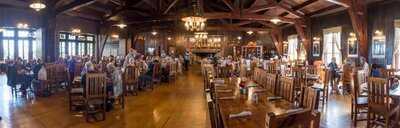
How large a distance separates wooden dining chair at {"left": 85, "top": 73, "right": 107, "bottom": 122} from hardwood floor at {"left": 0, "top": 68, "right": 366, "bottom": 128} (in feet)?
0.75

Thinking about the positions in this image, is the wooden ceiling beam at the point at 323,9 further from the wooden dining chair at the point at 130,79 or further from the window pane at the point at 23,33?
the window pane at the point at 23,33

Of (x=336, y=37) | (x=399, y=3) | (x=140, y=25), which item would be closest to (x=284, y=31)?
(x=336, y=37)

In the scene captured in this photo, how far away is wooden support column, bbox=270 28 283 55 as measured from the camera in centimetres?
1989

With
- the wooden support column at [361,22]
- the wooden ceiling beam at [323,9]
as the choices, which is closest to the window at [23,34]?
the wooden ceiling beam at [323,9]

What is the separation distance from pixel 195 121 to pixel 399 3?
22.6 feet

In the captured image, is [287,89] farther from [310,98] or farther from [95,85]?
[95,85]

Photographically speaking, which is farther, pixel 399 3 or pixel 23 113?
pixel 399 3

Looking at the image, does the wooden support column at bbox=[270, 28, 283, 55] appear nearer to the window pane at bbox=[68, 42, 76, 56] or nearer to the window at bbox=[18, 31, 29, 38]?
the window pane at bbox=[68, 42, 76, 56]

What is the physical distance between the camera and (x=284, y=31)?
1962 centimetres

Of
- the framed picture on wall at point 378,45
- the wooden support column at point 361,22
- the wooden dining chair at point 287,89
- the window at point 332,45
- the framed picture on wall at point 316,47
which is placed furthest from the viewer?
the framed picture on wall at point 316,47

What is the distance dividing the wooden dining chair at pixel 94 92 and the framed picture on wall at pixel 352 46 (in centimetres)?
880

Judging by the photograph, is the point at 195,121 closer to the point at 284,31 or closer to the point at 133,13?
the point at 133,13

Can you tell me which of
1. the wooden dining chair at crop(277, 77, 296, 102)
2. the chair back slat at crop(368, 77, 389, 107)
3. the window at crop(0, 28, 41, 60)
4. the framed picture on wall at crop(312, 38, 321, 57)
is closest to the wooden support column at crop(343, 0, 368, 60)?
the framed picture on wall at crop(312, 38, 321, 57)

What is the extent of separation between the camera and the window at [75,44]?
15469 mm
